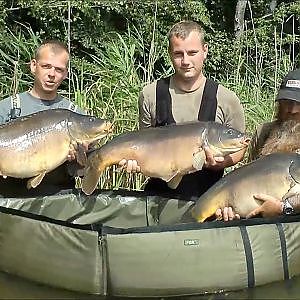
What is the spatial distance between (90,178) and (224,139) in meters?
0.65

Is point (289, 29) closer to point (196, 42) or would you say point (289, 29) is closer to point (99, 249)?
point (196, 42)

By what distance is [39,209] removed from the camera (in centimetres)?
342

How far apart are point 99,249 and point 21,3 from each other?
247 inches

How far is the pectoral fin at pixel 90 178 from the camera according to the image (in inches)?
125

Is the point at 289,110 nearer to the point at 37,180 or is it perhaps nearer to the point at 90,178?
the point at 90,178

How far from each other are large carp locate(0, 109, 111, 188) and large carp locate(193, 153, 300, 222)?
0.68 m

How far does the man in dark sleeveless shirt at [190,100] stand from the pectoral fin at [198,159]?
0.23m

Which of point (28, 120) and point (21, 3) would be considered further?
point (21, 3)

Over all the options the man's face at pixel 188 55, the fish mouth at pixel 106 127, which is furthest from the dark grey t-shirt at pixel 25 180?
the man's face at pixel 188 55

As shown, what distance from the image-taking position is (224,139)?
3.12m

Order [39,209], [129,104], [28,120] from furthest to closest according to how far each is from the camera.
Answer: [129,104]
[39,209]
[28,120]

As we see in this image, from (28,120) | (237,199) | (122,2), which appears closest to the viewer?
(237,199)

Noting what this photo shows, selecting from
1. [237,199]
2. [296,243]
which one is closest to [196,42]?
[237,199]

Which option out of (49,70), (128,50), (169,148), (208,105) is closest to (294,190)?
(169,148)
